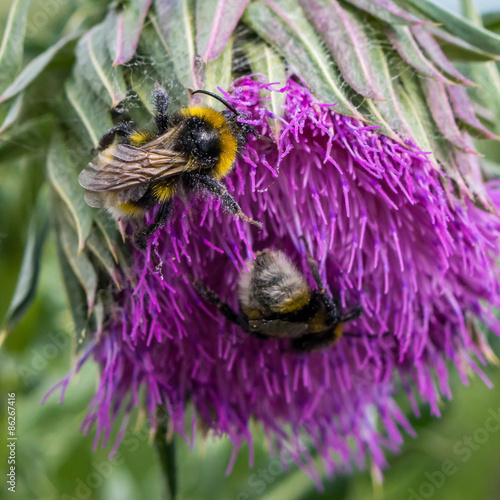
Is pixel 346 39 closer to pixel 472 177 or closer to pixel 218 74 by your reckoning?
pixel 218 74

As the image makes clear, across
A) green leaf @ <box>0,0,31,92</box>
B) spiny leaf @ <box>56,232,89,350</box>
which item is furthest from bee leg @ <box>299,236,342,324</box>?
green leaf @ <box>0,0,31,92</box>

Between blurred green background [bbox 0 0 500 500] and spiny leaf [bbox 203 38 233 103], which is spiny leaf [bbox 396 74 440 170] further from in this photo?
blurred green background [bbox 0 0 500 500]

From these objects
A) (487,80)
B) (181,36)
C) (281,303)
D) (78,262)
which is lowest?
(281,303)

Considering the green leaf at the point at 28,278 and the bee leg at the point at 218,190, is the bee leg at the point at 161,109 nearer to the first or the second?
the bee leg at the point at 218,190

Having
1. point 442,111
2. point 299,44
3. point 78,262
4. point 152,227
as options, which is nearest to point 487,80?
point 442,111

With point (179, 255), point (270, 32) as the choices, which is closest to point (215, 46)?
point (270, 32)

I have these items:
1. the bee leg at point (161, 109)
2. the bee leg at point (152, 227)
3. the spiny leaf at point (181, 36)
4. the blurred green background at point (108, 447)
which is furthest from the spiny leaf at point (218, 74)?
the blurred green background at point (108, 447)
